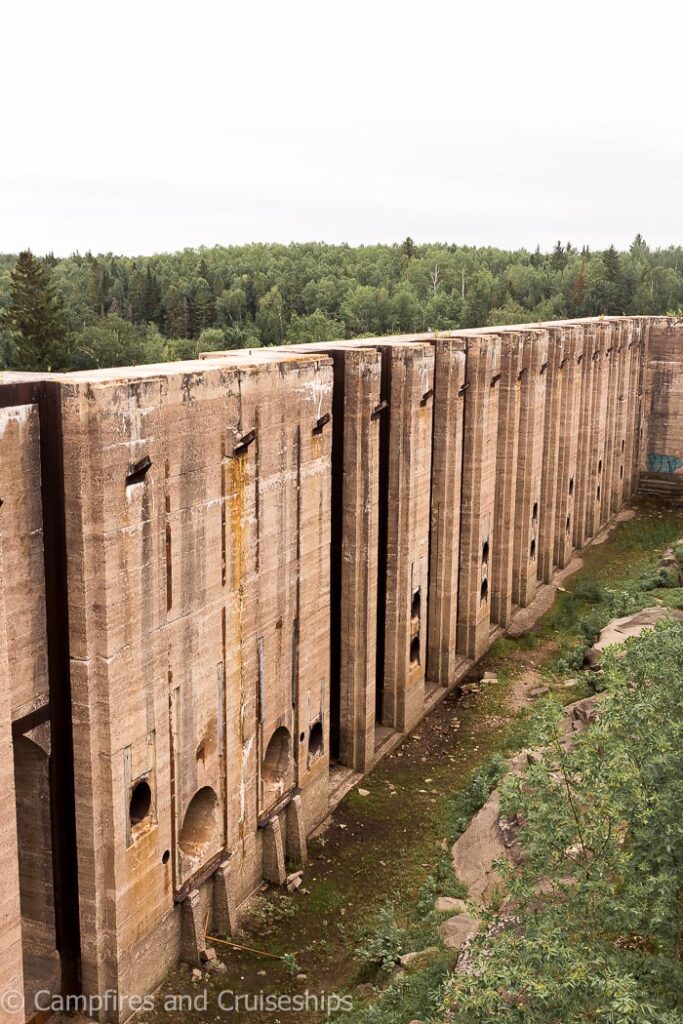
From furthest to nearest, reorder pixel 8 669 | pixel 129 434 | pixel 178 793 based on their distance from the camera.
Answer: pixel 178 793 < pixel 129 434 < pixel 8 669

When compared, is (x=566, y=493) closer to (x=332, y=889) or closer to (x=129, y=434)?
(x=332, y=889)

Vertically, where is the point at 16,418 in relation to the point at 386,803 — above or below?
above

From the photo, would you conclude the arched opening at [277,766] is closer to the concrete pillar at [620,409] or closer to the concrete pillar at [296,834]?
the concrete pillar at [296,834]

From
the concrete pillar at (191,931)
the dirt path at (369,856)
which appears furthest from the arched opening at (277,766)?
the concrete pillar at (191,931)

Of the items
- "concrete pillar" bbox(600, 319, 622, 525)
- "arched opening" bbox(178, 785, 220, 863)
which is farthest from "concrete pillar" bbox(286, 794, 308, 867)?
"concrete pillar" bbox(600, 319, 622, 525)

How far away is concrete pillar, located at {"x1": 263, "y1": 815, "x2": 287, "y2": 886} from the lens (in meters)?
17.6

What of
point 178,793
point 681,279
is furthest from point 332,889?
point 681,279

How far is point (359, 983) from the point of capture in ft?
50.0

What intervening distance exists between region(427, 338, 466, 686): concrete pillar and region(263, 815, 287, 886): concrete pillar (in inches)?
356

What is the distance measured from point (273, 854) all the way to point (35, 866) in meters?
5.27

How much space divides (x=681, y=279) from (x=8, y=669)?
328 feet

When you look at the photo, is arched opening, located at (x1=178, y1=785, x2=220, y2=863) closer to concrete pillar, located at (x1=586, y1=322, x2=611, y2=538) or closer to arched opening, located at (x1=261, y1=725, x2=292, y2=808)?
arched opening, located at (x1=261, y1=725, x2=292, y2=808)

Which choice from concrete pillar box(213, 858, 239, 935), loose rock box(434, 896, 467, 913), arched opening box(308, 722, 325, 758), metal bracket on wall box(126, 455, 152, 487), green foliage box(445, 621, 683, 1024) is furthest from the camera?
arched opening box(308, 722, 325, 758)

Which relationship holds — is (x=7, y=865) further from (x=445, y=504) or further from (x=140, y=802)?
(x=445, y=504)
